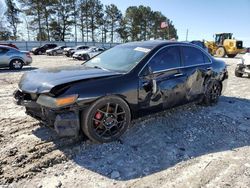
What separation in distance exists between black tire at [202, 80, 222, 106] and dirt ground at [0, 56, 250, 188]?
2.53 ft

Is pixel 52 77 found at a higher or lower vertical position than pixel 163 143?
higher

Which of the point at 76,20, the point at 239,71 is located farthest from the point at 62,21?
the point at 239,71

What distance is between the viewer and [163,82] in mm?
4711

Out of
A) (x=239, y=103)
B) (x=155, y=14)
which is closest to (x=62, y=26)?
(x=155, y=14)

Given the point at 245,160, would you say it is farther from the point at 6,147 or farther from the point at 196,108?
the point at 6,147

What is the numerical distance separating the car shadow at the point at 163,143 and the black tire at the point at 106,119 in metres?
0.15

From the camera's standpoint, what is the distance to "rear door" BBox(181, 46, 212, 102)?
535 centimetres

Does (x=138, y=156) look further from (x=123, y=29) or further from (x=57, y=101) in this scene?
(x=123, y=29)

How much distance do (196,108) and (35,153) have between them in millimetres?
3753

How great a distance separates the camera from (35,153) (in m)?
3.74

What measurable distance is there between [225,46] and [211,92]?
82.5ft

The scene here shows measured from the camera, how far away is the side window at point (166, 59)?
467 cm

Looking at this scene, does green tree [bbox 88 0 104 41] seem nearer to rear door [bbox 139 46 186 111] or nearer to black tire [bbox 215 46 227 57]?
black tire [bbox 215 46 227 57]

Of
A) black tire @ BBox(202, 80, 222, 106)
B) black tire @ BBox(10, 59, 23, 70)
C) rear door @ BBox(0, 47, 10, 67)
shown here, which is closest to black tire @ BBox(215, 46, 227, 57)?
black tire @ BBox(10, 59, 23, 70)
